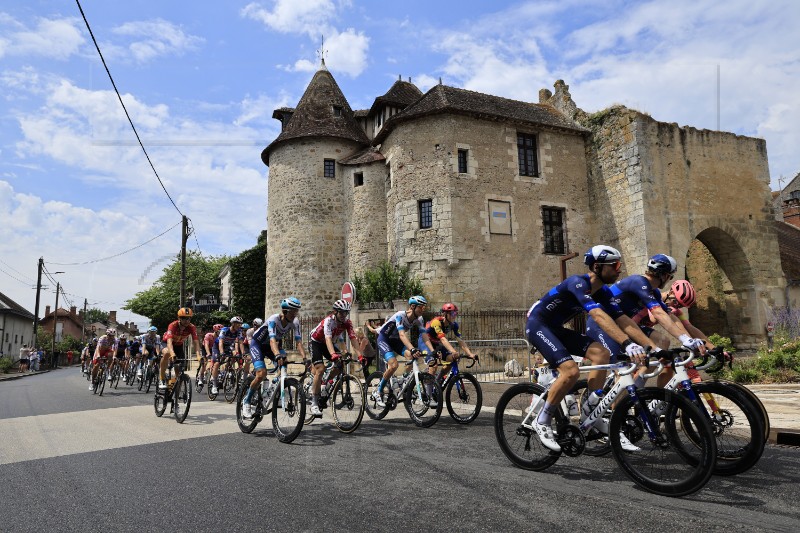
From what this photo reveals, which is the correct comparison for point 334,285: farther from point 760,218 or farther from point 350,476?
point 350,476

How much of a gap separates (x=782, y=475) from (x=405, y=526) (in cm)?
343

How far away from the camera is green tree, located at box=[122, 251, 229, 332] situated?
2093 inches

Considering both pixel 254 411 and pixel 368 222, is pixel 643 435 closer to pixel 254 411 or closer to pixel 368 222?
pixel 254 411

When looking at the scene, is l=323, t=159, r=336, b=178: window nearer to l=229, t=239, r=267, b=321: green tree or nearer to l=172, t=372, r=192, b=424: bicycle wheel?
l=229, t=239, r=267, b=321: green tree

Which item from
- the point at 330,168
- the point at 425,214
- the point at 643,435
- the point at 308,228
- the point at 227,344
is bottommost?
the point at 643,435

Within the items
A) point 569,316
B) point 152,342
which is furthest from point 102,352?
point 569,316

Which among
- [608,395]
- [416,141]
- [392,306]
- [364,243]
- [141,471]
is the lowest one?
[141,471]

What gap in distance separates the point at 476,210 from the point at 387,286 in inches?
204

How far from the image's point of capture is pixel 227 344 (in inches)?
507

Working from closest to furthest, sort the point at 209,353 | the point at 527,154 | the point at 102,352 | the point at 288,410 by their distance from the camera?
1. the point at 288,410
2. the point at 209,353
3. the point at 102,352
4. the point at 527,154

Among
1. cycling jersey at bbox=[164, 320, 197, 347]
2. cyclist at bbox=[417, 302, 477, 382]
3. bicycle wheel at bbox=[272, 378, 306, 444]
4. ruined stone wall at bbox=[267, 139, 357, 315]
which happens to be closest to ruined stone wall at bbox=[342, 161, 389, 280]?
ruined stone wall at bbox=[267, 139, 357, 315]

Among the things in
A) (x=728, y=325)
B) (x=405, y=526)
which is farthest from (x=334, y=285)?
(x=405, y=526)

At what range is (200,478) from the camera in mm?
4820

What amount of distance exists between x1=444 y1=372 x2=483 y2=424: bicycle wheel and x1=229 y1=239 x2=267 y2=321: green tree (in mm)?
26029
